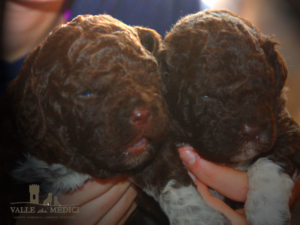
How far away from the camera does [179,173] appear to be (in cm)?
198

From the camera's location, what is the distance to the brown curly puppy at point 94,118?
153 cm


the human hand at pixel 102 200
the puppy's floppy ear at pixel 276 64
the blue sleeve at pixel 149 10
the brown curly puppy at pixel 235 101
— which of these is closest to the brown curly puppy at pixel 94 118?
the human hand at pixel 102 200

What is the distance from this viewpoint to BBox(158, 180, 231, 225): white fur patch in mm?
1750

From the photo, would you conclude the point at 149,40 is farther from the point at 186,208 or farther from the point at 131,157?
the point at 186,208

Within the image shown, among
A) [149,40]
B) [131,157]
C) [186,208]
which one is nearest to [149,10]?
[149,40]

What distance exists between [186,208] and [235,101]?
0.94m

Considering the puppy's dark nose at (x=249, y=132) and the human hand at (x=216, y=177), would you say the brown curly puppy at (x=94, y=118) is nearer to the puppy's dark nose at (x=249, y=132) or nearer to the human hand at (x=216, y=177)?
the human hand at (x=216, y=177)

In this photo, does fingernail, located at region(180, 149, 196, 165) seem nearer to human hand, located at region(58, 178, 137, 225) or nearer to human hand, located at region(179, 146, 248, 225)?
human hand, located at region(179, 146, 248, 225)

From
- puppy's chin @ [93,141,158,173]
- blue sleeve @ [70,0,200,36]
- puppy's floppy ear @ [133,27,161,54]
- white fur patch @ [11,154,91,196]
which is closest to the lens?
puppy's chin @ [93,141,158,173]

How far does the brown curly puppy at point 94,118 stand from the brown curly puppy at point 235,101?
0.97ft

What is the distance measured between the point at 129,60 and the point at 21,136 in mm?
1105

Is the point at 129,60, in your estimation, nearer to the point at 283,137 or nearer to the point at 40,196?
the point at 40,196
